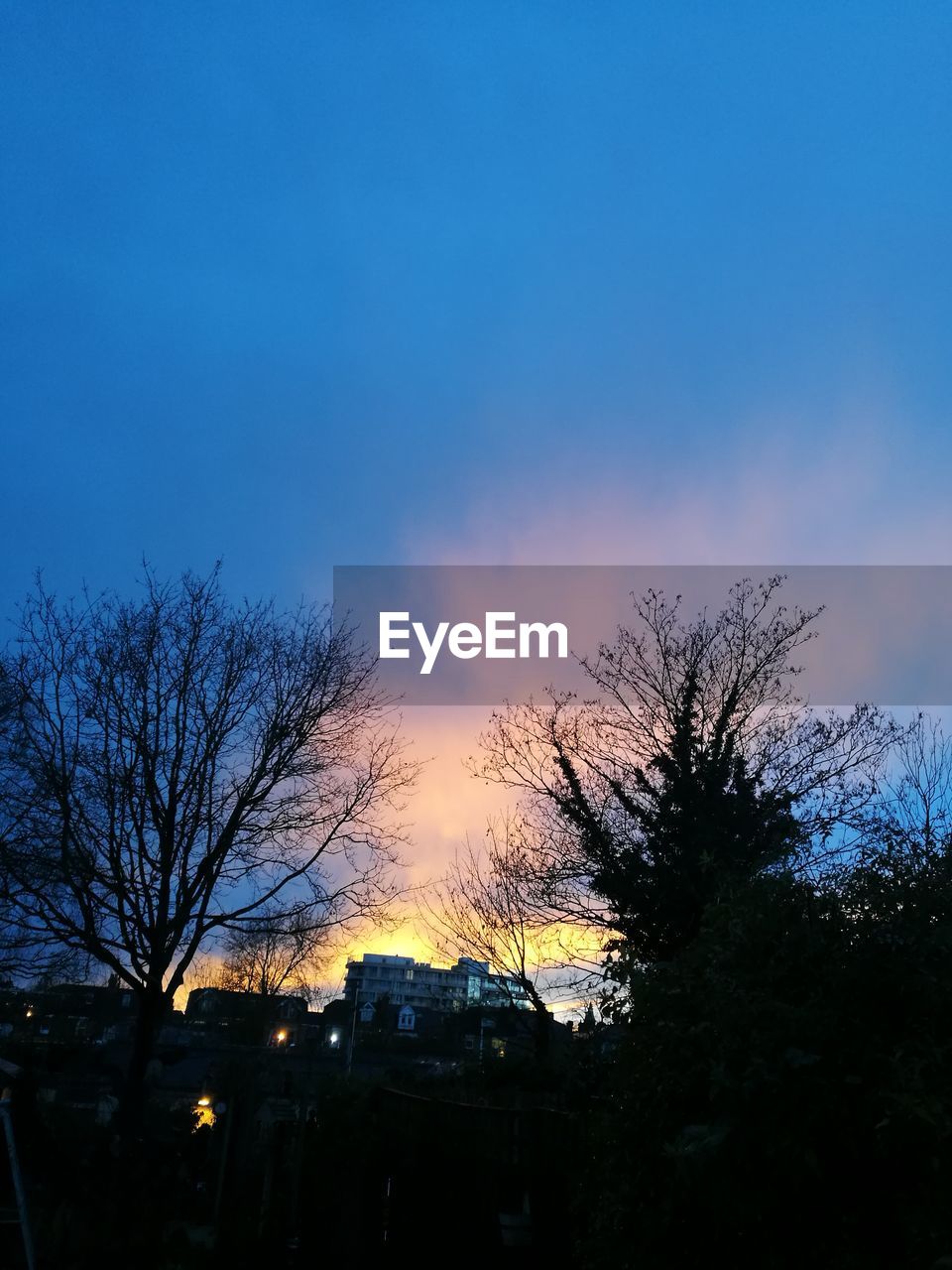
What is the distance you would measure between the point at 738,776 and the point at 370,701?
6892 mm

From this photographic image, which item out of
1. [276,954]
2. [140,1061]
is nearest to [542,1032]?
[140,1061]

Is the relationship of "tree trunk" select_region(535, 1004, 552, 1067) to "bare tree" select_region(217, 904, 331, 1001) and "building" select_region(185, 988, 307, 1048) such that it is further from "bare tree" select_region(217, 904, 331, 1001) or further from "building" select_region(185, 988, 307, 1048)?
"building" select_region(185, 988, 307, 1048)

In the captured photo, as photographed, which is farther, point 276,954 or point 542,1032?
point 276,954

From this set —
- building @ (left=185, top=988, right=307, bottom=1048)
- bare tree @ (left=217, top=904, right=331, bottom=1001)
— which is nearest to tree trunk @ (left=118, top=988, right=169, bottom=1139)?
bare tree @ (left=217, top=904, right=331, bottom=1001)

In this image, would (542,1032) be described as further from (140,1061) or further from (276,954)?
(276,954)

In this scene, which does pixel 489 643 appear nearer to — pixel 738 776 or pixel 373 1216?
pixel 738 776

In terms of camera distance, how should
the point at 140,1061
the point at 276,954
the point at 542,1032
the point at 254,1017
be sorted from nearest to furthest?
the point at 140,1061 < the point at 542,1032 < the point at 254,1017 < the point at 276,954

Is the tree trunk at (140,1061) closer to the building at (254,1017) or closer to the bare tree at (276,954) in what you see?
the bare tree at (276,954)

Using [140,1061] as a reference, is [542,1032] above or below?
above

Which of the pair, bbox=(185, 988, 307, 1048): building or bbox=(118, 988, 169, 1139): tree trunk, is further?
bbox=(185, 988, 307, 1048): building

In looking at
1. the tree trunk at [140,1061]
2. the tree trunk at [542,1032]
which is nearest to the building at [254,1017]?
the tree trunk at [542,1032]

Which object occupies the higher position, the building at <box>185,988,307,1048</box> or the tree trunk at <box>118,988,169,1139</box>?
the building at <box>185,988,307,1048</box>

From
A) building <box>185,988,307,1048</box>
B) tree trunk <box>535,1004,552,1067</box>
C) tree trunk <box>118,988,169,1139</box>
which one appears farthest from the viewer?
building <box>185,988,307,1048</box>

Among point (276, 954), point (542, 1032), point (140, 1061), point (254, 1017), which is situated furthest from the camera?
point (276, 954)
